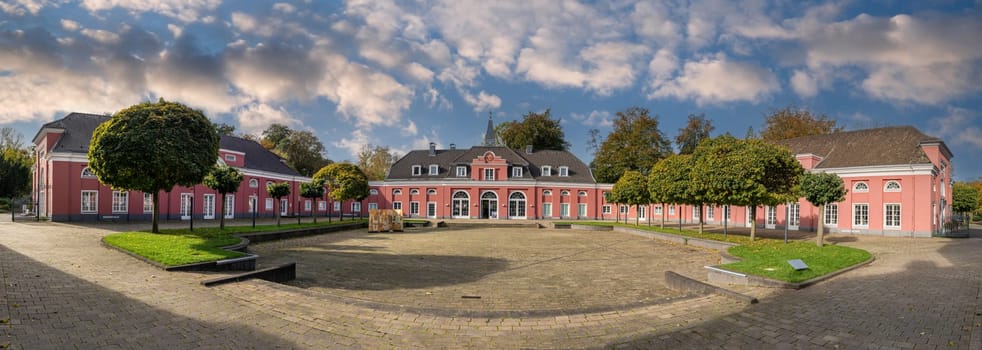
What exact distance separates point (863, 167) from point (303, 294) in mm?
35569

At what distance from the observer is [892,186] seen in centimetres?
2778

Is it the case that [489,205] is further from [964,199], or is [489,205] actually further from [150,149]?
[964,199]

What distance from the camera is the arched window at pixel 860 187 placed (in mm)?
28891

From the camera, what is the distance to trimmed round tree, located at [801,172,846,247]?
16.6m

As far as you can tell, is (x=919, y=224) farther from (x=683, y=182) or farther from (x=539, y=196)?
(x=539, y=196)

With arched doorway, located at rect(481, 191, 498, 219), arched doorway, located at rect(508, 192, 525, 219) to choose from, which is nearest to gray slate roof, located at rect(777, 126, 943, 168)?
arched doorway, located at rect(508, 192, 525, 219)

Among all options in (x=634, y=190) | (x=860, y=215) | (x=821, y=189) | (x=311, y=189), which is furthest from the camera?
(x=634, y=190)

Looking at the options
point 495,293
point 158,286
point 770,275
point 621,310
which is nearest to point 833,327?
point 621,310

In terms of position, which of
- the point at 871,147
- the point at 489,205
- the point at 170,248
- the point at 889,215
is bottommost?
the point at 489,205

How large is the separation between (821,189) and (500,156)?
3569 centimetres

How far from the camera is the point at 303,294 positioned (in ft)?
24.2

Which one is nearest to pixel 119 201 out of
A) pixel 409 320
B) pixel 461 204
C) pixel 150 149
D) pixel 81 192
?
pixel 81 192

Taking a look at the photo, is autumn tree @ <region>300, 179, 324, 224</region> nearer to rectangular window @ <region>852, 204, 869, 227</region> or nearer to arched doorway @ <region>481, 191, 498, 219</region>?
arched doorway @ <region>481, 191, 498, 219</region>

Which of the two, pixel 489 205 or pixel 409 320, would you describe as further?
pixel 489 205
